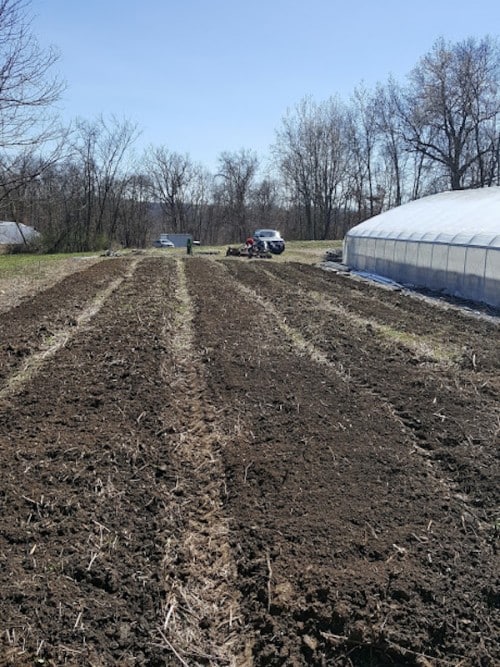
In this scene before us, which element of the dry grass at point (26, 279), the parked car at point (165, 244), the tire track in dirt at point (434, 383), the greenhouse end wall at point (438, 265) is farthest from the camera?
the parked car at point (165, 244)

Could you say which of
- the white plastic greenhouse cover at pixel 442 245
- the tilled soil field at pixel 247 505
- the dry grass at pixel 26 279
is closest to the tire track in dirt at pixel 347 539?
the tilled soil field at pixel 247 505

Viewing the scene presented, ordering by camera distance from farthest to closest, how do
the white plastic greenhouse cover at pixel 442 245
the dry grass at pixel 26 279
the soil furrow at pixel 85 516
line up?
the white plastic greenhouse cover at pixel 442 245 → the dry grass at pixel 26 279 → the soil furrow at pixel 85 516

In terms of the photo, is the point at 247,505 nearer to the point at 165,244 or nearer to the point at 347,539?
the point at 347,539

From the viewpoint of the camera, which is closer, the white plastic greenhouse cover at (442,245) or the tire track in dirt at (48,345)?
the tire track in dirt at (48,345)

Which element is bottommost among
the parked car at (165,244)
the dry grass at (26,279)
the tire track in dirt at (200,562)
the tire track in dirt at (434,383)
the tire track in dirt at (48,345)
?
the tire track in dirt at (200,562)

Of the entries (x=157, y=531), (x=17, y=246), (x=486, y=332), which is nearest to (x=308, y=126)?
(x=17, y=246)

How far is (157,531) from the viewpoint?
3316 mm

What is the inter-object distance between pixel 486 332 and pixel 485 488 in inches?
253

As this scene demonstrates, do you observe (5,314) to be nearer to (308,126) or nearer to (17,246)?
(17,246)

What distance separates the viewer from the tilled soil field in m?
2.53

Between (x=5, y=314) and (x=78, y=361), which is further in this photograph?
(x=5, y=314)

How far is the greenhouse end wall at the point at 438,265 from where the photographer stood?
12.8 meters

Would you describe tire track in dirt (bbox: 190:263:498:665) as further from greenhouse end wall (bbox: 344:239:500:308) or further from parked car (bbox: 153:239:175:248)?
parked car (bbox: 153:239:175:248)

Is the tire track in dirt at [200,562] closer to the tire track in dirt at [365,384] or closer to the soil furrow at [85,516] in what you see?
the soil furrow at [85,516]
